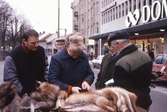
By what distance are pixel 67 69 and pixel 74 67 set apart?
96mm

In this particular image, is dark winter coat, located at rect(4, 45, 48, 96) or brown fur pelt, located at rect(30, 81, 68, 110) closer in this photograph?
brown fur pelt, located at rect(30, 81, 68, 110)

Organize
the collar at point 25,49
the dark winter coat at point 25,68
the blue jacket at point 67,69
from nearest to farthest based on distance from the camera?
the blue jacket at point 67,69 → the dark winter coat at point 25,68 → the collar at point 25,49

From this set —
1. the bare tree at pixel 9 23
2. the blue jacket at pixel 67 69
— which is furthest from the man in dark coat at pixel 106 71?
the bare tree at pixel 9 23

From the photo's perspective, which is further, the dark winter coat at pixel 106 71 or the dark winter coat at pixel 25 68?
the dark winter coat at pixel 106 71

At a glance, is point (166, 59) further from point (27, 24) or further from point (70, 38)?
point (27, 24)

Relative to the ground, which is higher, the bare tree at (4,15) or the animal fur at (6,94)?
the bare tree at (4,15)

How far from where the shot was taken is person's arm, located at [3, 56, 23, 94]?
333cm

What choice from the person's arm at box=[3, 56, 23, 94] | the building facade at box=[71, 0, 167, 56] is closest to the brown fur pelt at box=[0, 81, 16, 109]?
the person's arm at box=[3, 56, 23, 94]

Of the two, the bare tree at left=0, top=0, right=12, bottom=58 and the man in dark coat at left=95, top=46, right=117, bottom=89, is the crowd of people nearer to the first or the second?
the man in dark coat at left=95, top=46, right=117, bottom=89

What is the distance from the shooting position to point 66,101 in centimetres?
258

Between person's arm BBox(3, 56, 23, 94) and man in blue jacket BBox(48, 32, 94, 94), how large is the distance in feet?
1.35

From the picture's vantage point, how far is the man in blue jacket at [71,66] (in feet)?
10.2

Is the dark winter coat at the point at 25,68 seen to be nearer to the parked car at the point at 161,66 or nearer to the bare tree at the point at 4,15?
the parked car at the point at 161,66

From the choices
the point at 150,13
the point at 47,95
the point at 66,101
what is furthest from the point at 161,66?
the point at 150,13
